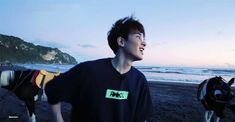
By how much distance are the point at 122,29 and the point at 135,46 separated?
20 centimetres

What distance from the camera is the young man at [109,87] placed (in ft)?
9.23

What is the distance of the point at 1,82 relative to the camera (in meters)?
8.38

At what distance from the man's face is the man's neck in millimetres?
53

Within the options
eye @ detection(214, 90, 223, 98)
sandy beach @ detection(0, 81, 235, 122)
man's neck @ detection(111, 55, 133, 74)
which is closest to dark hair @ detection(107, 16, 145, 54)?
man's neck @ detection(111, 55, 133, 74)

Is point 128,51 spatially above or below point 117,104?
above

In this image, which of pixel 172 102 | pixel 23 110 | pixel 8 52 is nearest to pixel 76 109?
pixel 23 110

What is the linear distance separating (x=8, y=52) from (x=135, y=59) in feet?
420

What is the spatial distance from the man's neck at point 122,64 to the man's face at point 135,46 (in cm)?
5

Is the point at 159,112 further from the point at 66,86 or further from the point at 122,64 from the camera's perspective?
the point at 66,86

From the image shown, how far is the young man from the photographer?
2.81 meters

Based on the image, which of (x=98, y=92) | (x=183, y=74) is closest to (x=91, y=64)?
(x=98, y=92)

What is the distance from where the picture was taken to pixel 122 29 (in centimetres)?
301

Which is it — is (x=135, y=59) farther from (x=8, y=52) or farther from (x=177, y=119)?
(x=8, y=52)

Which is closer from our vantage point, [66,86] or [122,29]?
[66,86]
